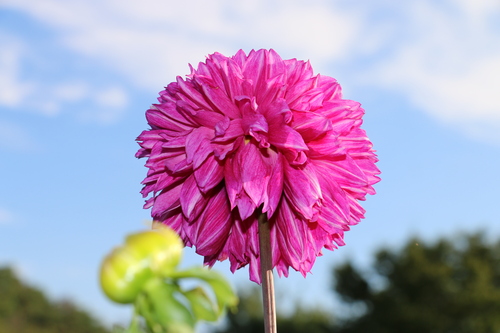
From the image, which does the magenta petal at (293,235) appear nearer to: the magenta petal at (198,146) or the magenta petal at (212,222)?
the magenta petal at (212,222)

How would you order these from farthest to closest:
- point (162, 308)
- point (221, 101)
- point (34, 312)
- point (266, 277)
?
point (34, 312)
point (221, 101)
point (266, 277)
point (162, 308)

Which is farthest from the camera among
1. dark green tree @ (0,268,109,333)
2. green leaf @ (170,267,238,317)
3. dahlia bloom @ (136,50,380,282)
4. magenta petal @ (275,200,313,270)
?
dark green tree @ (0,268,109,333)

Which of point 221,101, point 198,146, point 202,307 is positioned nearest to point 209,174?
point 198,146

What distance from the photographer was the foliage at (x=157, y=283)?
51 cm

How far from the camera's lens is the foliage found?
1.68 ft

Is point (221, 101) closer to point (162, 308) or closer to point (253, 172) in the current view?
point (253, 172)

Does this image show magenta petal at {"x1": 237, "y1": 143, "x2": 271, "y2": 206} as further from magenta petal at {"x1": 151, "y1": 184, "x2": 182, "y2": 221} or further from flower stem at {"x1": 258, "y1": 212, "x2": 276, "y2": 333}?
magenta petal at {"x1": 151, "y1": 184, "x2": 182, "y2": 221}

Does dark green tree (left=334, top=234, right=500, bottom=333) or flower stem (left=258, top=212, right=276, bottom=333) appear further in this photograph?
dark green tree (left=334, top=234, right=500, bottom=333)

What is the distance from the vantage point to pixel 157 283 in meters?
0.53

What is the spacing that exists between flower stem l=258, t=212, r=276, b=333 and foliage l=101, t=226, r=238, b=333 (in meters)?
0.70

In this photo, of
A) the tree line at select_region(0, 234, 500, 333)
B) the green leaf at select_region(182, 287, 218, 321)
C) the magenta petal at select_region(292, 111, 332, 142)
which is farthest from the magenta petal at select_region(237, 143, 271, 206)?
the tree line at select_region(0, 234, 500, 333)

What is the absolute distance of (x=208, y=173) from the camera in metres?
1.37

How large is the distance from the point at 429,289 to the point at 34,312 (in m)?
22.6

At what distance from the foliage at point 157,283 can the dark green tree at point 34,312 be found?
36.0 meters
